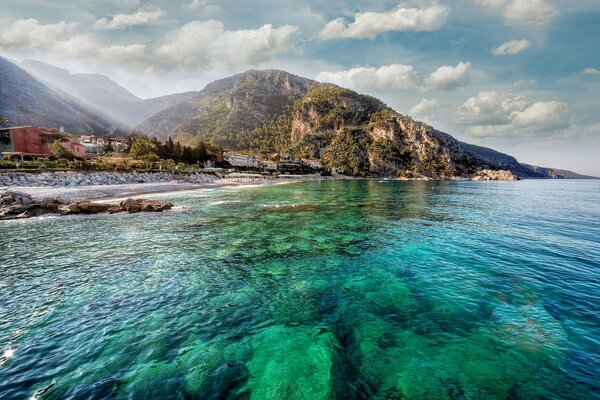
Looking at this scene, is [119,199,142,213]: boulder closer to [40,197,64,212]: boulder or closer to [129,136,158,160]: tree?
[40,197,64,212]: boulder

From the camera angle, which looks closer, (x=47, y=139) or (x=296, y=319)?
(x=296, y=319)

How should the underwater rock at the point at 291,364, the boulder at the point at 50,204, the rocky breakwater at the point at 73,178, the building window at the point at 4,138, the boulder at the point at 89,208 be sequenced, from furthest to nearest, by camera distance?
the building window at the point at 4,138 < the rocky breakwater at the point at 73,178 < the boulder at the point at 89,208 < the boulder at the point at 50,204 < the underwater rock at the point at 291,364

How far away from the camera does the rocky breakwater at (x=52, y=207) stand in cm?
3375

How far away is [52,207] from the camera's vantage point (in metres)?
36.4

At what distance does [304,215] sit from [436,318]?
1051 inches

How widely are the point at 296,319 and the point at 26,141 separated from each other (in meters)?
112

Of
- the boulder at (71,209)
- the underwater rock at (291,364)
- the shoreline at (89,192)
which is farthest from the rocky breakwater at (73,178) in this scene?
the underwater rock at (291,364)

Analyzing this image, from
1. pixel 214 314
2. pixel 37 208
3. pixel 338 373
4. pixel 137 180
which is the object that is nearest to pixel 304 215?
pixel 214 314

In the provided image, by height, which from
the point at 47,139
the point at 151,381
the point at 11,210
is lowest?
the point at 11,210

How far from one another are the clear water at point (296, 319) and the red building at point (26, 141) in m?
84.5

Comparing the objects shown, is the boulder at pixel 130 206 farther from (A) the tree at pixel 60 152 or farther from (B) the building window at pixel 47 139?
(B) the building window at pixel 47 139

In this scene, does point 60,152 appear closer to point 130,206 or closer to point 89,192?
point 89,192

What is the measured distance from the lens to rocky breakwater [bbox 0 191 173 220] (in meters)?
33.8

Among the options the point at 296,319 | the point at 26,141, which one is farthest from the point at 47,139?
the point at 296,319
